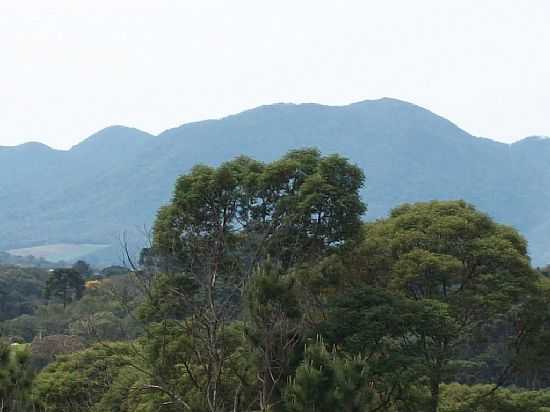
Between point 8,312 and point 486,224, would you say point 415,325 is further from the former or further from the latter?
point 8,312

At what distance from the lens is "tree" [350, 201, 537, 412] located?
743 inches

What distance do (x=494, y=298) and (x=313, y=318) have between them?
16.0 feet

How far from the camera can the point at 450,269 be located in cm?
1894

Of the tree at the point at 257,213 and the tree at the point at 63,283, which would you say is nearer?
the tree at the point at 257,213

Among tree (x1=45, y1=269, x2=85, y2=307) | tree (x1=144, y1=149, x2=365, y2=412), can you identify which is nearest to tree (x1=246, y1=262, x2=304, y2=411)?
tree (x1=144, y1=149, x2=365, y2=412)

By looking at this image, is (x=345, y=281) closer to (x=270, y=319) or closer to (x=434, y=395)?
(x=434, y=395)

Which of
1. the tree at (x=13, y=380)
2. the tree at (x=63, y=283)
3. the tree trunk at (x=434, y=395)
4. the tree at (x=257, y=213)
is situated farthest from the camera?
the tree at (x=63, y=283)

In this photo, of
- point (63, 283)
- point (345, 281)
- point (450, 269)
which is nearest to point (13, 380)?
point (345, 281)

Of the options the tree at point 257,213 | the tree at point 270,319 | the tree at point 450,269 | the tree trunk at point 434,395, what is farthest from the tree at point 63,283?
the tree at point 270,319

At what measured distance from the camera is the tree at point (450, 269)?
1888 cm

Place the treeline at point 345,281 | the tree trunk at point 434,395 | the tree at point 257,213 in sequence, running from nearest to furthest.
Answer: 1. the treeline at point 345,281
2. the tree at point 257,213
3. the tree trunk at point 434,395

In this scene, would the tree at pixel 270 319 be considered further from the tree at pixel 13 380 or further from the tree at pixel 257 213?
the tree at pixel 13 380

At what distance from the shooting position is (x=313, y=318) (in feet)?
59.0

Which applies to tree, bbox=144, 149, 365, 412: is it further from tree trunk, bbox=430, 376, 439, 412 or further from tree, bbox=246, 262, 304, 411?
tree trunk, bbox=430, 376, 439, 412
